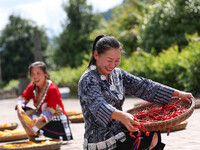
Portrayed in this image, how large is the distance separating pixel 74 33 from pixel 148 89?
36713 millimetres

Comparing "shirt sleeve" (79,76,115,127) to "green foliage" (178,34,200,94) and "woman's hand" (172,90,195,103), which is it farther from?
"green foliage" (178,34,200,94)

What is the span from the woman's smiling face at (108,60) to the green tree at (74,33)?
35911 millimetres

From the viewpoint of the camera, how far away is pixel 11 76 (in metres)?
46.1

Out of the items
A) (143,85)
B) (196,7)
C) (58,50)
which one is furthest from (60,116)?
(58,50)

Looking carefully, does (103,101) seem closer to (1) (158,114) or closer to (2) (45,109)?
(1) (158,114)

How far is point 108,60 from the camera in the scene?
288 cm

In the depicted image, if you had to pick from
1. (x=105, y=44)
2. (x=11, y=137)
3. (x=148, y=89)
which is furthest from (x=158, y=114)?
(x=11, y=137)

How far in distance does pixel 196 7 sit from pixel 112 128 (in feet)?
48.1

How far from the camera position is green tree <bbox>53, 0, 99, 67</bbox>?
39250 mm

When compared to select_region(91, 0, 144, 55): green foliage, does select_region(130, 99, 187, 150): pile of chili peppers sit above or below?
below

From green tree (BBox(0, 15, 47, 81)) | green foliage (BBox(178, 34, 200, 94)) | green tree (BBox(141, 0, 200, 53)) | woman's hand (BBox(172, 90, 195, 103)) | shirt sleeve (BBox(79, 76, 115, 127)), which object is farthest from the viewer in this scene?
green tree (BBox(0, 15, 47, 81))

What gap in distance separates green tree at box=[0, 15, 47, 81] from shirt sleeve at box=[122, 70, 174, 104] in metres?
43.5

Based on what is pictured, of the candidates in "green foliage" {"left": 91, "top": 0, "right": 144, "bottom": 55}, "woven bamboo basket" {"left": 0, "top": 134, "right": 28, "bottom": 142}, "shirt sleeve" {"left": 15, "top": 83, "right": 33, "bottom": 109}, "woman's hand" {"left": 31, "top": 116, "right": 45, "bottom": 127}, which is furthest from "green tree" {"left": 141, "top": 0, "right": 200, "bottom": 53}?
"woman's hand" {"left": 31, "top": 116, "right": 45, "bottom": 127}

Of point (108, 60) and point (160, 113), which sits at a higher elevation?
point (108, 60)
